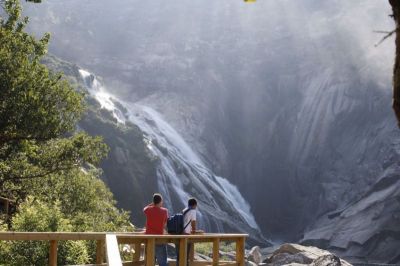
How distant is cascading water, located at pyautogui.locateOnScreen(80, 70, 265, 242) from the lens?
6078 centimetres

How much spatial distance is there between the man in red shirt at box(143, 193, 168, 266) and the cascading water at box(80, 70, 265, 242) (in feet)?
155

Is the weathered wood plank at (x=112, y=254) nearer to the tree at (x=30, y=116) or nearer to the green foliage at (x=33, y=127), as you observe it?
the green foliage at (x=33, y=127)

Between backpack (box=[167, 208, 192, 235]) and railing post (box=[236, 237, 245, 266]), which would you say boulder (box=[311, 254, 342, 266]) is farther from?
backpack (box=[167, 208, 192, 235])

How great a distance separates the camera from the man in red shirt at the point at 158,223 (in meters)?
10.3

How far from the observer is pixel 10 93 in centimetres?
1762

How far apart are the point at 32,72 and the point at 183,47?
95977mm

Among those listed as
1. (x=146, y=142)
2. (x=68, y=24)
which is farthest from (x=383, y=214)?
(x=68, y=24)

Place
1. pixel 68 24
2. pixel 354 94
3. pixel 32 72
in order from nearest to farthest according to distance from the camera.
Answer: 1. pixel 32 72
2. pixel 354 94
3. pixel 68 24

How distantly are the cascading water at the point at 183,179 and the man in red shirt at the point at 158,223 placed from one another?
155ft

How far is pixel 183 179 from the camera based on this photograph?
64.6 metres

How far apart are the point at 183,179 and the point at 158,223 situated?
5429cm

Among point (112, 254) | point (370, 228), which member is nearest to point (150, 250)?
point (112, 254)

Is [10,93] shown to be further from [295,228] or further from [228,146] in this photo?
[228,146]

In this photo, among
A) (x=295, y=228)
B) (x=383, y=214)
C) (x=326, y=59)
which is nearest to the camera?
(x=383, y=214)
